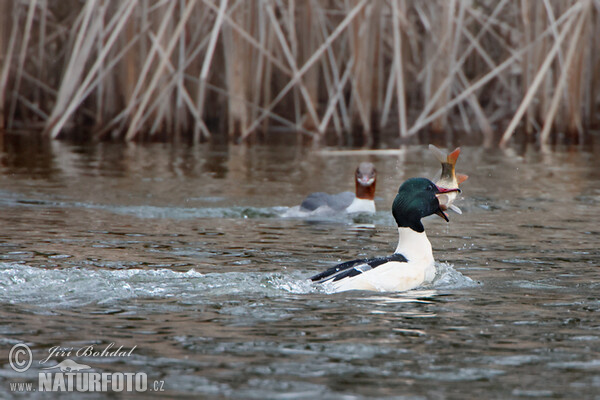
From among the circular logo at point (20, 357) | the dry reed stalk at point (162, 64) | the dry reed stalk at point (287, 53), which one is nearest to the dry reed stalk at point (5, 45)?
the dry reed stalk at point (162, 64)

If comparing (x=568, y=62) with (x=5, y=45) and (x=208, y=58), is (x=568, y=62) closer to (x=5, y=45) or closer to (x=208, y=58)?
(x=208, y=58)

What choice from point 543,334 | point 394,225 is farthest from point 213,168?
point 543,334

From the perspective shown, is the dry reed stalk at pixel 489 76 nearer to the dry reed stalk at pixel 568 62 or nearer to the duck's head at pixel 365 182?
the dry reed stalk at pixel 568 62

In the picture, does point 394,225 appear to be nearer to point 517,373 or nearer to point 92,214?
point 92,214

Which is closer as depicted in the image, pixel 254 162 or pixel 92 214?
pixel 92 214

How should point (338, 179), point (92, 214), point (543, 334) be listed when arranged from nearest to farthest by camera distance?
point (543, 334) < point (92, 214) < point (338, 179)

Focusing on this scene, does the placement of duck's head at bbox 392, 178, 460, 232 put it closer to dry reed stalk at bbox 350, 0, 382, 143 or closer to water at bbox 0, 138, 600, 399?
water at bbox 0, 138, 600, 399

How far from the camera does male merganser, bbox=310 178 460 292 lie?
20.0 ft

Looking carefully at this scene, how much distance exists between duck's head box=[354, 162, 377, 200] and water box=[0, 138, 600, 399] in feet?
0.84

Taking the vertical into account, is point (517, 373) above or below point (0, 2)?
below

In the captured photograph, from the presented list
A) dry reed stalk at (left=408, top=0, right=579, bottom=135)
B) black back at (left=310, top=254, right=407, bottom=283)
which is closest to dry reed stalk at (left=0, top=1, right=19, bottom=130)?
dry reed stalk at (left=408, top=0, right=579, bottom=135)

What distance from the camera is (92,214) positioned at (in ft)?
32.4

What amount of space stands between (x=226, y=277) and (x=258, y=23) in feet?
32.3

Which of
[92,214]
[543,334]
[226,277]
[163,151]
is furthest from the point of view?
[163,151]
